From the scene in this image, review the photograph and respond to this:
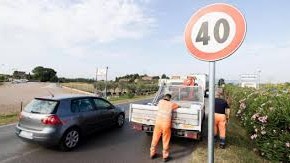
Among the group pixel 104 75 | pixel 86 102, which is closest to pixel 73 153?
pixel 86 102

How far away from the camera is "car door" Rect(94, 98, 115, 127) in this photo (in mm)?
9242

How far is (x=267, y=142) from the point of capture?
21.5ft

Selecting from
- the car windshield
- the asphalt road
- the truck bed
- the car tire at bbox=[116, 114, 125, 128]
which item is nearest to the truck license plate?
the asphalt road

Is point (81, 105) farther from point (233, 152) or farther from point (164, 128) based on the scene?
point (233, 152)

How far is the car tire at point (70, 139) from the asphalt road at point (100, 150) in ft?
0.60

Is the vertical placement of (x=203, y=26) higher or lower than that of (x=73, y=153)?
higher

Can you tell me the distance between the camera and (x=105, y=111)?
31.1 feet

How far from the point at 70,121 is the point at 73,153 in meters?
0.89

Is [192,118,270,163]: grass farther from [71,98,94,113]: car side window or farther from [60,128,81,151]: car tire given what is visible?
[71,98,94,113]: car side window

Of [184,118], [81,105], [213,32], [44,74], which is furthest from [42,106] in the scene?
[44,74]

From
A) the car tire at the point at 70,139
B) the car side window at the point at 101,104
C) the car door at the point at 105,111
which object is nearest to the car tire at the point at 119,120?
the car door at the point at 105,111

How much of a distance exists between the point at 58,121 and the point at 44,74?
161 metres

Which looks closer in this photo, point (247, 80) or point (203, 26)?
point (203, 26)

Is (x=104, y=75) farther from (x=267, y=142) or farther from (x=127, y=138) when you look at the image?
(x=267, y=142)
